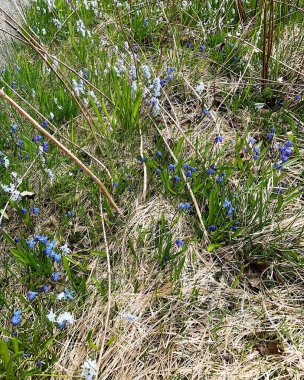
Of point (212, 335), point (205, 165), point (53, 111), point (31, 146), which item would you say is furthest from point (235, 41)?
point (212, 335)

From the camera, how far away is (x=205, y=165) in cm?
247

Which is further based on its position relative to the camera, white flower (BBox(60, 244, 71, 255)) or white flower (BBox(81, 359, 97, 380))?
white flower (BBox(60, 244, 71, 255))

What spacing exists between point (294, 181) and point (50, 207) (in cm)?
146

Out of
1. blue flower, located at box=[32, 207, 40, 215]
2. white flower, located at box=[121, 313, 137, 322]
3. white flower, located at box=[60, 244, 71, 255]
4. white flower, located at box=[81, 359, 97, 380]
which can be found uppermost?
blue flower, located at box=[32, 207, 40, 215]

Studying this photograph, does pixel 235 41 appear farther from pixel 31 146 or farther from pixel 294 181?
pixel 31 146

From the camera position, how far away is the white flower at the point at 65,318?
1.63 metres

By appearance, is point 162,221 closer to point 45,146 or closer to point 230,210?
point 230,210

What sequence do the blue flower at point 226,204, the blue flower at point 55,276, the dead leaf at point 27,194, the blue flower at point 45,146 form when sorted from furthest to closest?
the blue flower at point 45,146 → the dead leaf at point 27,194 → the blue flower at point 226,204 → the blue flower at point 55,276

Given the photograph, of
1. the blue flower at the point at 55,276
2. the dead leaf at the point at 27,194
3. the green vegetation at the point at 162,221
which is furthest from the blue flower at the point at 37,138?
the blue flower at the point at 55,276

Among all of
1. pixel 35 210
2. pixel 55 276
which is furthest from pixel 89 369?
pixel 35 210

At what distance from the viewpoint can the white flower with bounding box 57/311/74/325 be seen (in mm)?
1634

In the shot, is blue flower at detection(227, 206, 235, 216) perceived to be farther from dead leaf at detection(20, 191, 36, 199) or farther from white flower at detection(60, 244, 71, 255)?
dead leaf at detection(20, 191, 36, 199)

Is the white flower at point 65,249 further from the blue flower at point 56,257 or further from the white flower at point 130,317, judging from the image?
the white flower at point 130,317

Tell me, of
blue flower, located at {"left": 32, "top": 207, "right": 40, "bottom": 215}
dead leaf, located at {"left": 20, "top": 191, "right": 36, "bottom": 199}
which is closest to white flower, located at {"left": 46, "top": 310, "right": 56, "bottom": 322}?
blue flower, located at {"left": 32, "top": 207, "right": 40, "bottom": 215}
